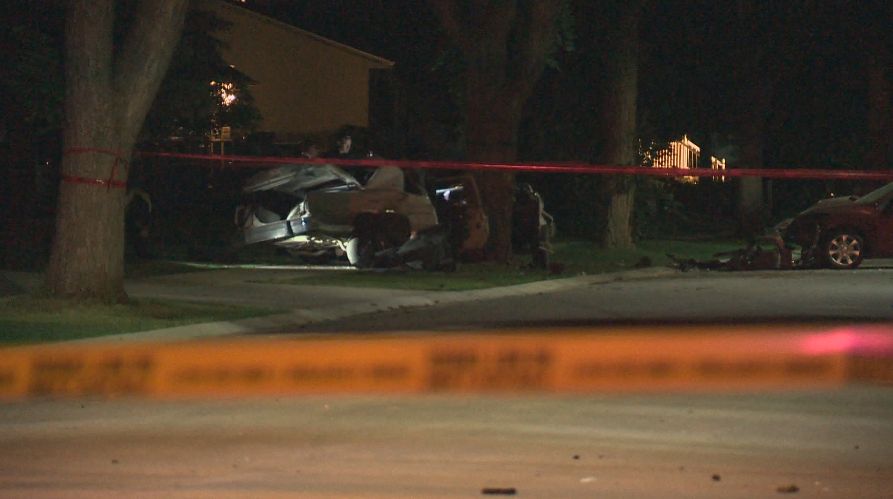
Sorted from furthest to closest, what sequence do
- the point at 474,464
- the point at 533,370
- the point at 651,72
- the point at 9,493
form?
the point at 651,72
the point at 533,370
the point at 474,464
the point at 9,493

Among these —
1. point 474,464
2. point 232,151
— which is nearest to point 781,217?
point 232,151

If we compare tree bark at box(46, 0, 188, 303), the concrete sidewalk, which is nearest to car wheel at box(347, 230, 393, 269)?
the concrete sidewalk

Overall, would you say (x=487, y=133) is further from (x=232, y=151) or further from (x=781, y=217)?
(x=781, y=217)

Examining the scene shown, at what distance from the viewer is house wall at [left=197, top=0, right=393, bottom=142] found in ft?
136

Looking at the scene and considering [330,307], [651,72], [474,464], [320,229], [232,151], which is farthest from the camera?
[651,72]

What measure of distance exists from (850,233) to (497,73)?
6306 millimetres

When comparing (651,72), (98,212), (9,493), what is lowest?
(9,493)

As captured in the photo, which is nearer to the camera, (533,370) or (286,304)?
(533,370)

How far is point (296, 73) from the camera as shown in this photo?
43.8 metres

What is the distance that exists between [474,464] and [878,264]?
1982 centimetres

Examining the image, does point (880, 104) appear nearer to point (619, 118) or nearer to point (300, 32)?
point (619, 118)

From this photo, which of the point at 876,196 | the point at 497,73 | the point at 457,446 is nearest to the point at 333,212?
the point at 497,73

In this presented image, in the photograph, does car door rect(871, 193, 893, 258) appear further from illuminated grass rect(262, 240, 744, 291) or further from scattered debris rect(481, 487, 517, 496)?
scattered debris rect(481, 487, 517, 496)

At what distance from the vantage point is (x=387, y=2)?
49.4 meters
